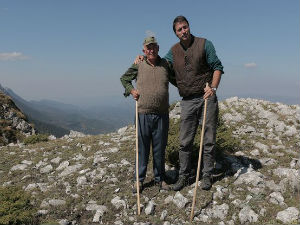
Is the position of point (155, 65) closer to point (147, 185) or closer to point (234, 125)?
point (147, 185)

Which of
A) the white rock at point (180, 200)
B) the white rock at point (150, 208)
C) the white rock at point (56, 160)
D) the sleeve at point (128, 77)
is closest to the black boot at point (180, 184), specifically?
the white rock at point (180, 200)

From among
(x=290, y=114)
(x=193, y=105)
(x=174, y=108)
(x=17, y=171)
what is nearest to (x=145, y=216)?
(x=193, y=105)

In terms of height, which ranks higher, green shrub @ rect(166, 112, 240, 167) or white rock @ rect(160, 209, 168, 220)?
green shrub @ rect(166, 112, 240, 167)

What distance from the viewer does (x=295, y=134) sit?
12.4 metres

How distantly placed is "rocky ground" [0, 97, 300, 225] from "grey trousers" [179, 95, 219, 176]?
756mm

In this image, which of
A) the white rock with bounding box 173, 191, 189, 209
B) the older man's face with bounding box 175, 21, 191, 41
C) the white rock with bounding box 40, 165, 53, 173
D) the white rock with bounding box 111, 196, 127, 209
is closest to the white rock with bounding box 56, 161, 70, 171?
the white rock with bounding box 40, 165, 53, 173

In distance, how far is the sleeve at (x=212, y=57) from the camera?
6.89 metres

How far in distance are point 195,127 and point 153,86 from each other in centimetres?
166

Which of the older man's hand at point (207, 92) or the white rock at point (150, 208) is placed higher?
the older man's hand at point (207, 92)

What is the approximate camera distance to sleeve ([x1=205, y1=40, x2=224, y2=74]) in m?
6.89

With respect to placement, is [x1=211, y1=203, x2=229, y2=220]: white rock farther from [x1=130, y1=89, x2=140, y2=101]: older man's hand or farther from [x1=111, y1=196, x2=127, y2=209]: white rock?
[x1=130, y1=89, x2=140, y2=101]: older man's hand

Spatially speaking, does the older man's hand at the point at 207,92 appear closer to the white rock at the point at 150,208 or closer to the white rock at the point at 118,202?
the white rock at the point at 150,208

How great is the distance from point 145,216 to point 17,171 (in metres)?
5.61

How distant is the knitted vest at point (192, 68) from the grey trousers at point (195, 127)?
309mm
